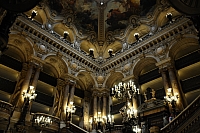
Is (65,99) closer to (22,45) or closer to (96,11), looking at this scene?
(22,45)

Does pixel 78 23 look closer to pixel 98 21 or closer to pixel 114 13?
pixel 98 21

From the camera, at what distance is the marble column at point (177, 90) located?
11.6 m

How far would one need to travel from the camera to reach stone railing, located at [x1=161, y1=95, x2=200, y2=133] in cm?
722

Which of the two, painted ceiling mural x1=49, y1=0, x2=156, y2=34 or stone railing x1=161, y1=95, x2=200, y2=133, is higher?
painted ceiling mural x1=49, y1=0, x2=156, y2=34

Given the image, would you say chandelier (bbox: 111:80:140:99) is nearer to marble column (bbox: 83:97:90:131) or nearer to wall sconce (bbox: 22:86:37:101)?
wall sconce (bbox: 22:86:37:101)

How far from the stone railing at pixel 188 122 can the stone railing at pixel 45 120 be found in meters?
7.02

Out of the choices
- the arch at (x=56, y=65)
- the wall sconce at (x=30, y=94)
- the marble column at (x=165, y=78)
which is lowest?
the wall sconce at (x=30, y=94)

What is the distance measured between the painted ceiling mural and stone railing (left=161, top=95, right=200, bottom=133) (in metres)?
12.2

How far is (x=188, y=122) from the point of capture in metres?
7.57

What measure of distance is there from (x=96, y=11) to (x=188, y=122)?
588 inches

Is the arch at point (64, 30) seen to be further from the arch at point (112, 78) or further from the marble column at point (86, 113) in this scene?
the marble column at point (86, 113)

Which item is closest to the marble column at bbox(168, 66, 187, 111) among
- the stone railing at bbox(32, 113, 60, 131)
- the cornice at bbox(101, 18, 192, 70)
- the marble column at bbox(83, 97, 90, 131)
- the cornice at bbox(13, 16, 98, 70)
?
the cornice at bbox(101, 18, 192, 70)

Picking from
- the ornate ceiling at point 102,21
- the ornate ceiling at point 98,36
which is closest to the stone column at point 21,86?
the ornate ceiling at point 98,36

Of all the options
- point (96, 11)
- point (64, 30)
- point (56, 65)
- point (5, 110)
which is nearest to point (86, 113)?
point (56, 65)
